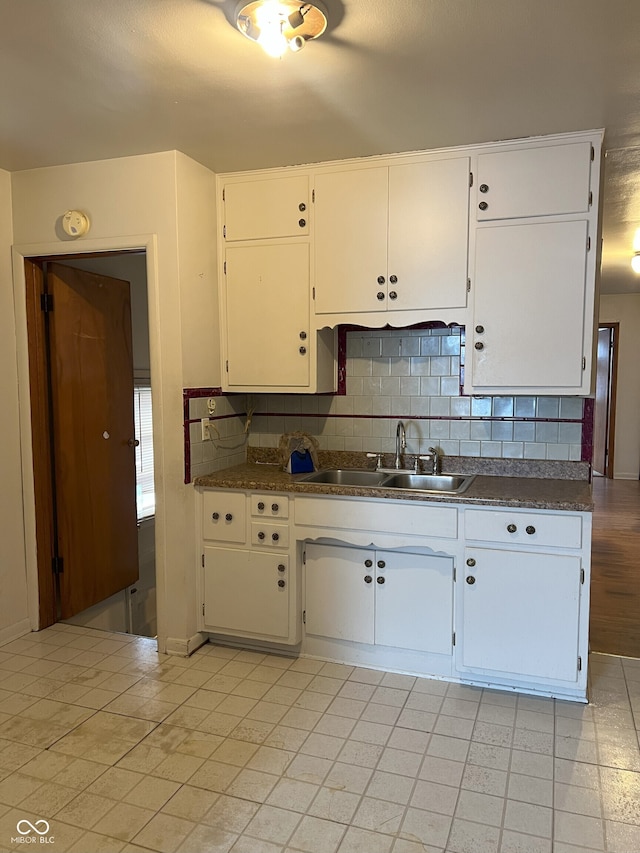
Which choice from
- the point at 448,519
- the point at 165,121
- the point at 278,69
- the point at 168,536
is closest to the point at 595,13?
the point at 278,69

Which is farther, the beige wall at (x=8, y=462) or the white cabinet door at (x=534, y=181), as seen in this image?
the beige wall at (x=8, y=462)

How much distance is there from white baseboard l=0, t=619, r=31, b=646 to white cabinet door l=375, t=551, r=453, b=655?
1.90 m

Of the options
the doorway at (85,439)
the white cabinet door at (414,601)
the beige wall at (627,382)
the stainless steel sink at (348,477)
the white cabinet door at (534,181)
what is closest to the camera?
the white cabinet door at (534,181)

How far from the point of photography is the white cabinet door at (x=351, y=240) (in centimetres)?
284

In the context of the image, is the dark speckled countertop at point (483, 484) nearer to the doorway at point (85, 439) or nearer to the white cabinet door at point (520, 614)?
the white cabinet door at point (520, 614)

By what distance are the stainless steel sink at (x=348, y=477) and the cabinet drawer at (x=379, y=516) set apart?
294mm

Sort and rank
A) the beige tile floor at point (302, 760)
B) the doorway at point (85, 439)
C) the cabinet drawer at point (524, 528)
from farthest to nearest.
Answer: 1. the doorway at point (85, 439)
2. the cabinet drawer at point (524, 528)
3. the beige tile floor at point (302, 760)

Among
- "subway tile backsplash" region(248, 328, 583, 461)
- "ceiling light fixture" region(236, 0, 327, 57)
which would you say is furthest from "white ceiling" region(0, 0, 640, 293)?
"subway tile backsplash" region(248, 328, 583, 461)

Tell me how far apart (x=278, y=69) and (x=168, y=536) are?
2057 millimetres

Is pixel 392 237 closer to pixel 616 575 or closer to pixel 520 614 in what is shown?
pixel 520 614

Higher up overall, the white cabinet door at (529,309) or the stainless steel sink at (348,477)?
A: the white cabinet door at (529,309)

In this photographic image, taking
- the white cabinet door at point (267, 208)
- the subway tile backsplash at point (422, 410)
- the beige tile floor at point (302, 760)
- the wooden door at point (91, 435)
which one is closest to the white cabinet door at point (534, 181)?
the subway tile backsplash at point (422, 410)

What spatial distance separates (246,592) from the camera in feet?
9.69

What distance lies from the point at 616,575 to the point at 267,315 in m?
2.98
